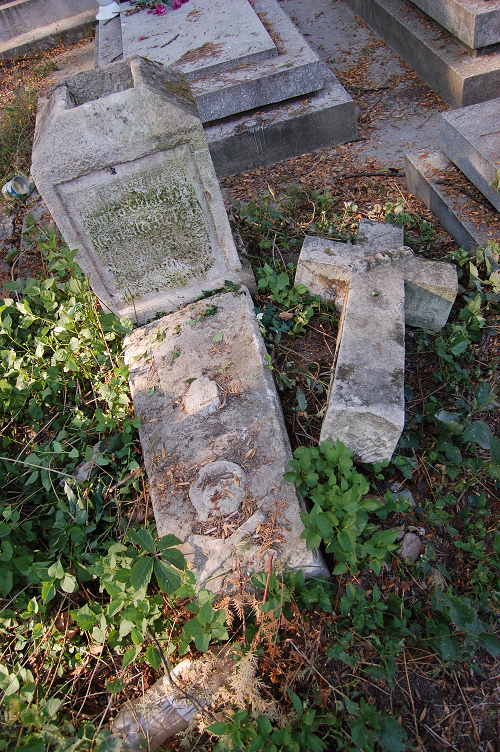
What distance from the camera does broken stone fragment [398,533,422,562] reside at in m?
2.22

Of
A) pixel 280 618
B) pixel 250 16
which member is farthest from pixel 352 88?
pixel 280 618

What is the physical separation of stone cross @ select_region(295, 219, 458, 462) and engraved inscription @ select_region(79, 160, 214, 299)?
721 millimetres

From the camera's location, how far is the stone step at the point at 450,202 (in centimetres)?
331

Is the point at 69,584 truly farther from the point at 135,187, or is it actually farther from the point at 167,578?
the point at 135,187

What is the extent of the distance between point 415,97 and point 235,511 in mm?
5121

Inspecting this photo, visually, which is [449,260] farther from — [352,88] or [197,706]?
[352,88]

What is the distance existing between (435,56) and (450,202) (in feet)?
8.14

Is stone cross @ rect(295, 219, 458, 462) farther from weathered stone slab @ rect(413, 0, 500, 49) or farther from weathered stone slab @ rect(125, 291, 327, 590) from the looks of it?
weathered stone slab @ rect(413, 0, 500, 49)

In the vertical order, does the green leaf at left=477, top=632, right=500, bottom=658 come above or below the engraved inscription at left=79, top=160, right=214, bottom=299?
below

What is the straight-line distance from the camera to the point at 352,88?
5.68 meters

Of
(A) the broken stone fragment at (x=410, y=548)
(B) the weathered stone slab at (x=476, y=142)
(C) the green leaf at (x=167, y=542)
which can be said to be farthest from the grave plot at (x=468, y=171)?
(C) the green leaf at (x=167, y=542)

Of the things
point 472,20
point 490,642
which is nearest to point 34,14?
point 472,20

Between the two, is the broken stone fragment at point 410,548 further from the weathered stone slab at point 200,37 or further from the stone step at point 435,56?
the weathered stone slab at point 200,37

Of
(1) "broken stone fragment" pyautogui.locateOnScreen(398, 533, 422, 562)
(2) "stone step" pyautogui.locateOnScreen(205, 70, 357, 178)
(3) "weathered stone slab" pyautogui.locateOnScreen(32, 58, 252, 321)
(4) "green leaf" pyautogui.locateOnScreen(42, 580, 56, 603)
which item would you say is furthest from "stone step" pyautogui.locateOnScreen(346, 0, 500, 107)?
(4) "green leaf" pyautogui.locateOnScreen(42, 580, 56, 603)
